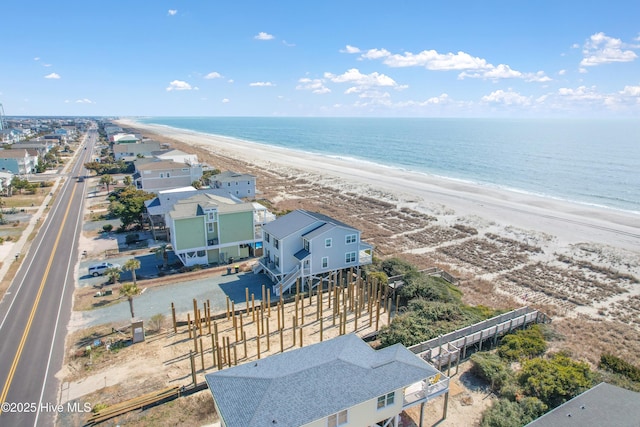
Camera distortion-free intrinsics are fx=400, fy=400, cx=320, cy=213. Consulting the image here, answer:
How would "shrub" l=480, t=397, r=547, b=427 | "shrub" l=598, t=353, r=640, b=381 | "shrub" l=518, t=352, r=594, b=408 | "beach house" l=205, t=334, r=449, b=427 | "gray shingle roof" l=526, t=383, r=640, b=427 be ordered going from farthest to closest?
"shrub" l=598, t=353, r=640, b=381, "shrub" l=518, t=352, r=594, b=408, "shrub" l=480, t=397, r=547, b=427, "gray shingle roof" l=526, t=383, r=640, b=427, "beach house" l=205, t=334, r=449, b=427

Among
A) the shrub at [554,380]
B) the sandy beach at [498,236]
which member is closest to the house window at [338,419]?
the shrub at [554,380]

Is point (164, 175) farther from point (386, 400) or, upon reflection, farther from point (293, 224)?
point (386, 400)

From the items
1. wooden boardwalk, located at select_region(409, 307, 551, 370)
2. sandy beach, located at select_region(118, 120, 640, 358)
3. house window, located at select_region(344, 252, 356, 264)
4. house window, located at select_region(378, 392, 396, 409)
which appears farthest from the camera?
sandy beach, located at select_region(118, 120, 640, 358)

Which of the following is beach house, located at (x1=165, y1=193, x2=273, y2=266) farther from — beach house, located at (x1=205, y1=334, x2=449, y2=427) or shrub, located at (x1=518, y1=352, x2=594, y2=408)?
shrub, located at (x1=518, y1=352, x2=594, y2=408)

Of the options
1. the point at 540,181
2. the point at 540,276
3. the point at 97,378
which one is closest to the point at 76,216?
the point at 97,378

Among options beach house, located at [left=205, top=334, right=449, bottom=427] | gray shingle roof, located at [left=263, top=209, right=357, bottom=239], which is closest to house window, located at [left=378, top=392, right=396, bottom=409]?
beach house, located at [left=205, top=334, right=449, bottom=427]
